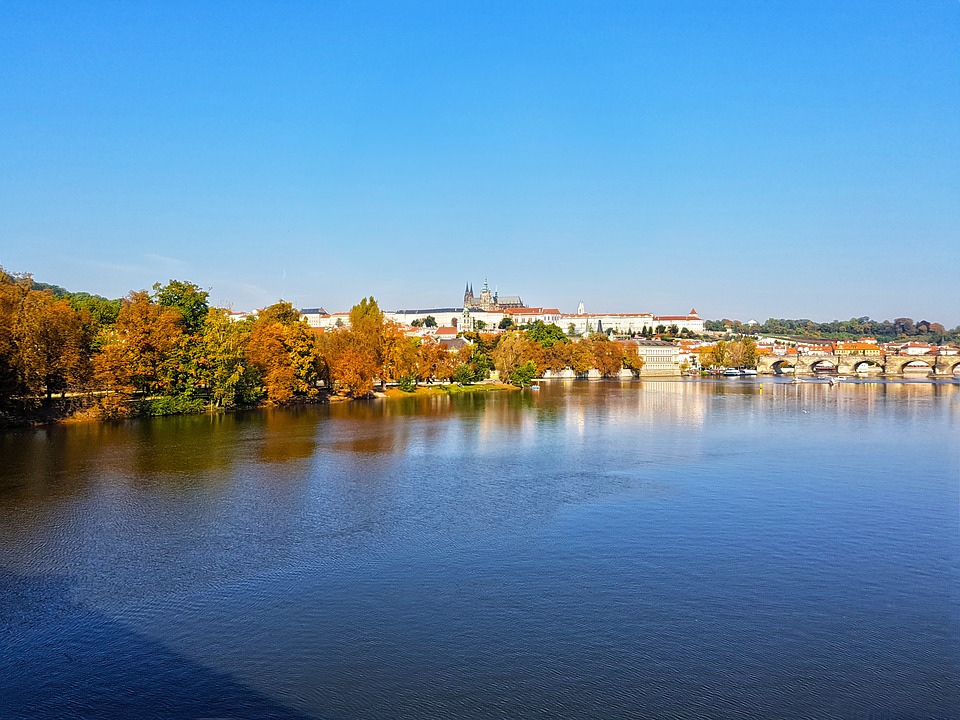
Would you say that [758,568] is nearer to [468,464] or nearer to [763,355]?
[468,464]

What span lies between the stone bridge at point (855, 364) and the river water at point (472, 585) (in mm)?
77915

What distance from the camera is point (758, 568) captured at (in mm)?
12625

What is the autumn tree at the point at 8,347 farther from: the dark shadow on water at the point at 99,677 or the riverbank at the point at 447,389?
the riverbank at the point at 447,389

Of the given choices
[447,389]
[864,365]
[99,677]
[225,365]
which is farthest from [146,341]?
[864,365]

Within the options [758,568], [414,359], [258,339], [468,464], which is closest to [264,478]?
[468,464]

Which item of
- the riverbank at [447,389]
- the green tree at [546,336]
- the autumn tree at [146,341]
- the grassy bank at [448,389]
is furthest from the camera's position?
the green tree at [546,336]

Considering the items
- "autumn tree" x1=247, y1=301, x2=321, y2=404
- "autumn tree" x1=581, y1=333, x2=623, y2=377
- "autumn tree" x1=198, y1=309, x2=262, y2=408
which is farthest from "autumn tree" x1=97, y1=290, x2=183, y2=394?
"autumn tree" x1=581, y1=333, x2=623, y2=377

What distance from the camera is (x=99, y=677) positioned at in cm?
871

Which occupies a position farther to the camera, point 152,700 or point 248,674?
point 248,674

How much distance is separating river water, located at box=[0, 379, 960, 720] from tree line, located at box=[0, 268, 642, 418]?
710 centimetres

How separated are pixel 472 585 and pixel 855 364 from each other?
9483 cm

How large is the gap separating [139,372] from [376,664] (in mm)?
28515

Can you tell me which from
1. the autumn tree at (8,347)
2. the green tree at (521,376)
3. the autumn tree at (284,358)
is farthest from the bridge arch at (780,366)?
the autumn tree at (8,347)

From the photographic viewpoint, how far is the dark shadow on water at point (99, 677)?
26.2 ft
